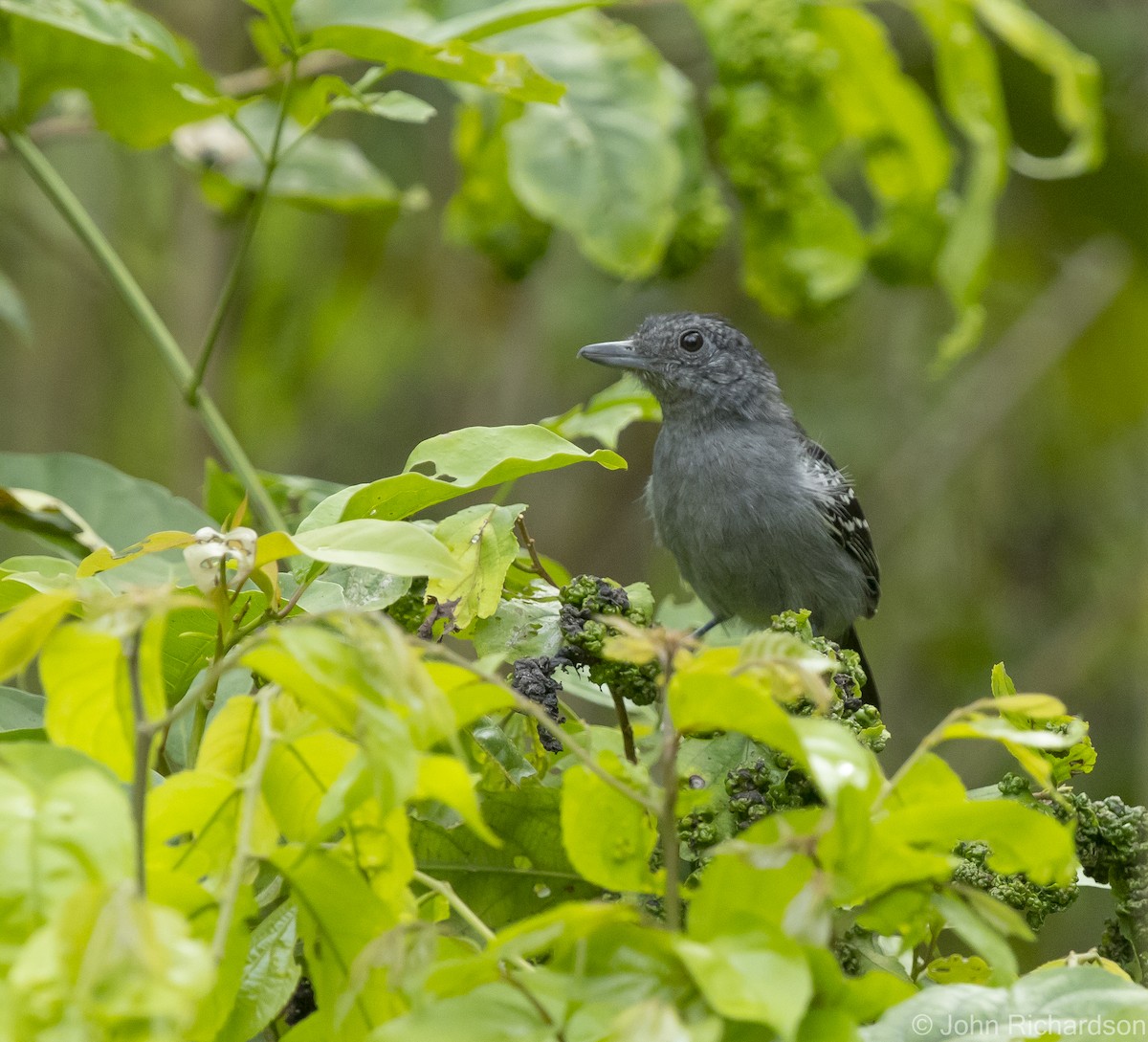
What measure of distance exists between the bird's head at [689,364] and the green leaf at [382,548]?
299cm

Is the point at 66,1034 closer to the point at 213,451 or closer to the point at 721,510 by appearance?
the point at 721,510

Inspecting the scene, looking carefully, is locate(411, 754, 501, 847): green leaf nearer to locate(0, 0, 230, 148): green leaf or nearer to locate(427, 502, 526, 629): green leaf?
locate(427, 502, 526, 629): green leaf

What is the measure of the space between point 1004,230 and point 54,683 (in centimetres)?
693

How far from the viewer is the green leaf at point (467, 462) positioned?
147 centimetres

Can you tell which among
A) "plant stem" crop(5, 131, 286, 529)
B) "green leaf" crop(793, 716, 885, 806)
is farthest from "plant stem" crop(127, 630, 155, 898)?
"plant stem" crop(5, 131, 286, 529)

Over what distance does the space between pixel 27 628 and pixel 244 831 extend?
232 millimetres

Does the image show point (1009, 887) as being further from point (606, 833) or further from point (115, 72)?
point (115, 72)

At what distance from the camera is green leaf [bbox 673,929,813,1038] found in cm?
85

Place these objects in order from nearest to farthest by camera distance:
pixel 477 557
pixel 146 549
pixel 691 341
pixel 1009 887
Result: pixel 146 549 → pixel 1009 887 → pixel 477 557 → pixel 691 341

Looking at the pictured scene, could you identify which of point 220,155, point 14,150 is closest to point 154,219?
point 220,155

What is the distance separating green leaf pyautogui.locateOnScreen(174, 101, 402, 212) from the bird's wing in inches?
66.5

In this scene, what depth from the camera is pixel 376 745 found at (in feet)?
2.92

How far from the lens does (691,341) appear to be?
4312 millimetres

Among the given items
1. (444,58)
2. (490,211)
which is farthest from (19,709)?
(490,211)
